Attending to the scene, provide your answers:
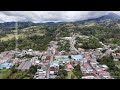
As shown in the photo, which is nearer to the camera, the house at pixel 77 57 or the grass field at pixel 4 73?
the grass field at pixel 4 73

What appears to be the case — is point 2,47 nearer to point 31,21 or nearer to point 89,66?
point 31,21

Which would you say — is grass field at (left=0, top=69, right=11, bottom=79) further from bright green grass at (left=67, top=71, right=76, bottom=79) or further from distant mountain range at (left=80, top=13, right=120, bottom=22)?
distant mountain range at (left=80, top=13, right=120, bottom=22)

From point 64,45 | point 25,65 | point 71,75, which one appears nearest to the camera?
point 71,75

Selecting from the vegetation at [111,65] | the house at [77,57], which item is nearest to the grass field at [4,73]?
the house at [77,57]

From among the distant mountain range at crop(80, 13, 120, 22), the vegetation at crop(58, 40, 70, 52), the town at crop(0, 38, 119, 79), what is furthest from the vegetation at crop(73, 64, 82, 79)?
the distant mountain range at crop(80, 13, 120, 22)

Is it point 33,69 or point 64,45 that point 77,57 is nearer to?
point 64,45

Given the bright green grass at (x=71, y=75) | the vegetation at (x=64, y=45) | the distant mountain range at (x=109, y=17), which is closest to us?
the bright green grass at (x=71, y=75)

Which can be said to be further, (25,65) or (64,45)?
(64,45)

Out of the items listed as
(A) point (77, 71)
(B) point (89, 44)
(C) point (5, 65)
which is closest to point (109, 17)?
(B) point (89, 44)

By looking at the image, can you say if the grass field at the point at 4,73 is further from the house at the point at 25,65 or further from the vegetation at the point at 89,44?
the vegetation at the point at 89,44
